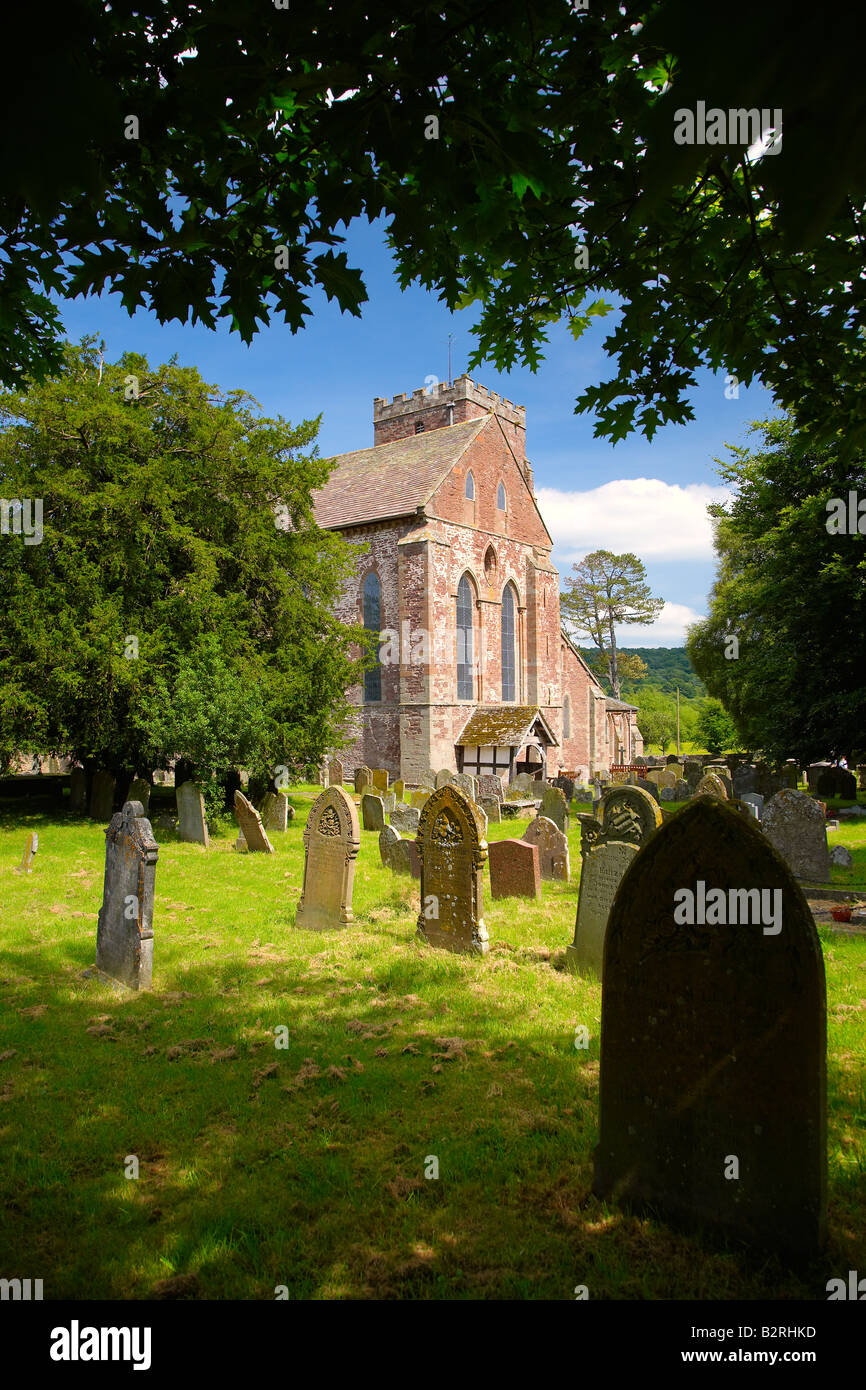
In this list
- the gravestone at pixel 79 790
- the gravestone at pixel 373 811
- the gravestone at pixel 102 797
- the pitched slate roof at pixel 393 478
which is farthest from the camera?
the pitched slate roof at pixel 393 478

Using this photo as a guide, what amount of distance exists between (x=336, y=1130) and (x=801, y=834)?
8871mm

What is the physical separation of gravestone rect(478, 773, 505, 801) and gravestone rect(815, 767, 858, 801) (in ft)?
32.8

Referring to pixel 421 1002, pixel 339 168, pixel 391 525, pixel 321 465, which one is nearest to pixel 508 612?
pixel 391 525

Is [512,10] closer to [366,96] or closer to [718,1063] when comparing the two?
[366,96]

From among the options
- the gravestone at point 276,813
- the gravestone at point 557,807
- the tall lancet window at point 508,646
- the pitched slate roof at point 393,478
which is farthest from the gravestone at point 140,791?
the tall lancet window at point 508,646

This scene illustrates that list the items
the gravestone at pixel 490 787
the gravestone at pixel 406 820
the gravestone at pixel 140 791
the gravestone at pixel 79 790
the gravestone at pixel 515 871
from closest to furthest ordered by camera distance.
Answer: the gravestone at pixel 515 871 < the gravestone at pixel 406 820 < the gravestone at pixel 140 791 < the gravestone at pixel 79 790 < the gravestone at pixel 490 787

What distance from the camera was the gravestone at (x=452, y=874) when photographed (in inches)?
303

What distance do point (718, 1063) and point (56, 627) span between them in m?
15.8

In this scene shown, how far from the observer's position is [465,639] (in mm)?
28781

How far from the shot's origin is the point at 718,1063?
3090 millimetres

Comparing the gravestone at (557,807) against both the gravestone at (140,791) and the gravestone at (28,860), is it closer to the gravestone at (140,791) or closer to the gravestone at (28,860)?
the gravestone at (140,791)

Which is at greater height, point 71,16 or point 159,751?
point 71,16

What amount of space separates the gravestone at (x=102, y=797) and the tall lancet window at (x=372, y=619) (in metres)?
12.8

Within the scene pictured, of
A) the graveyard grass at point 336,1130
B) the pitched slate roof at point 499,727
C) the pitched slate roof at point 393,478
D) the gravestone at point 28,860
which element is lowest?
the graveyard grass at point 336,1130
